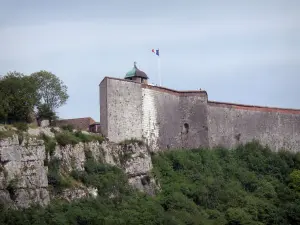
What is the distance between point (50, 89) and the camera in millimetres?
45125

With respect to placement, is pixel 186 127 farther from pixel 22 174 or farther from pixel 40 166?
pixel 22 174

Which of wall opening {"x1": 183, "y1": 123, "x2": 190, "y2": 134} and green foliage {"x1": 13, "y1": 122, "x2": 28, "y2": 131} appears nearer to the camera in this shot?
green foliage {"x1": 13, "y1": 122, "x2": 28, "y2": 131}

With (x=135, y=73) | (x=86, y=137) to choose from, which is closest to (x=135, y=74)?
(x=135, y=73)

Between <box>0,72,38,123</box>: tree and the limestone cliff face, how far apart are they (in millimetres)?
3893

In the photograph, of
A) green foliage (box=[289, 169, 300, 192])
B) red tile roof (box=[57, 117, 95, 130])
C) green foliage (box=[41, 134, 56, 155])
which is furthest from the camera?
red tile roof (box=[57, 117, 95, 130])

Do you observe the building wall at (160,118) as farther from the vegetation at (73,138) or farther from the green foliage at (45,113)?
the green foliage at (45,113)

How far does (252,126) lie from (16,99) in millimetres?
14379

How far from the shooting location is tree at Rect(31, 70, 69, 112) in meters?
44.7

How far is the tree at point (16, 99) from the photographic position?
4067cm

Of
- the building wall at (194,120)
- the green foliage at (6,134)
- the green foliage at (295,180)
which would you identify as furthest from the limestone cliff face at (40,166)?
the green foliage at (295,180)

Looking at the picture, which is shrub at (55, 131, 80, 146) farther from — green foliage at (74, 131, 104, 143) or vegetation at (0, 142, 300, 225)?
vegetation at (0, 142, 300, 225)

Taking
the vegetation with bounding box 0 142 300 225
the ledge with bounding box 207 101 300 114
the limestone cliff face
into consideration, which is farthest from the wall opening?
the limestone cliff face

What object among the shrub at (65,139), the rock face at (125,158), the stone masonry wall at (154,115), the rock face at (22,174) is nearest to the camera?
the rock face at (22,174)

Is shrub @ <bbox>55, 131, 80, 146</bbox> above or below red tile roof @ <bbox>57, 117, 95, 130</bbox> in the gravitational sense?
below
